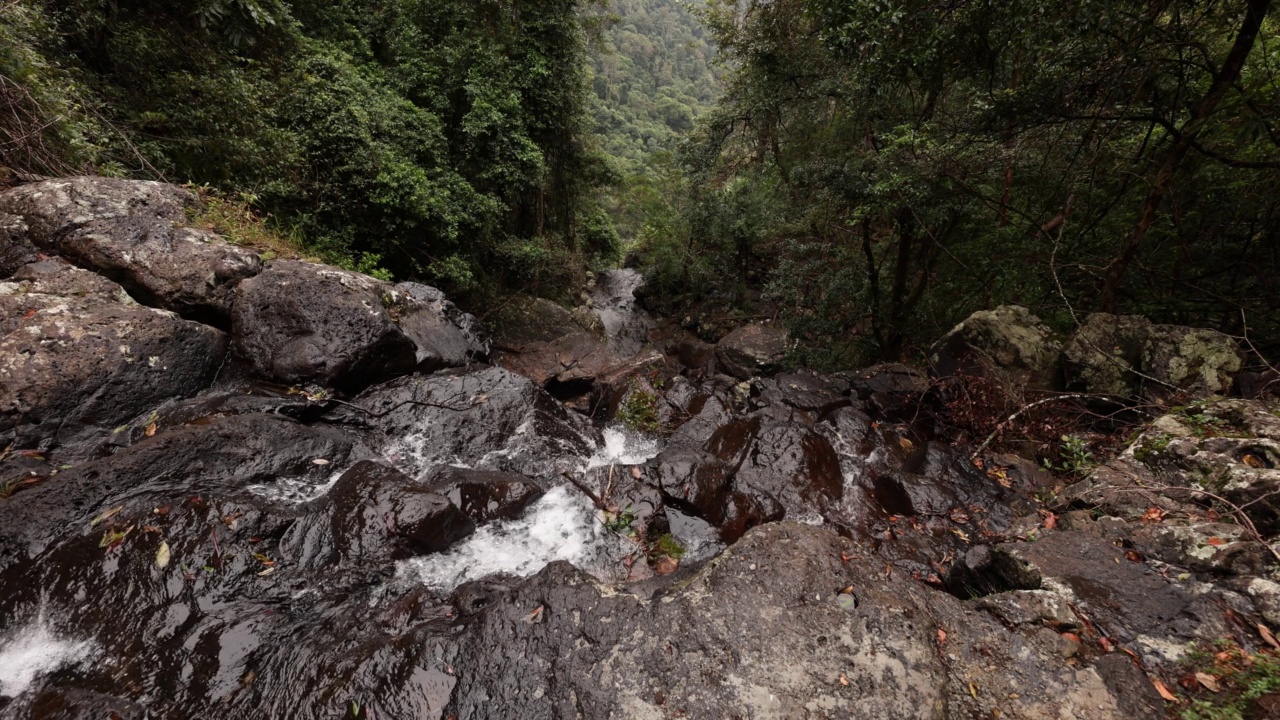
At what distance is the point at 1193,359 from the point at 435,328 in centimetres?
1051

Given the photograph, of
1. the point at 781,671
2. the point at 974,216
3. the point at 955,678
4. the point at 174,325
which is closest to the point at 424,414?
the point at 174,325

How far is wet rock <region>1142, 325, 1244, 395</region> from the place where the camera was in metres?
5.43

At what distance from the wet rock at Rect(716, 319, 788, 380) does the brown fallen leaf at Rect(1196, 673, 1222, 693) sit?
9906 mm

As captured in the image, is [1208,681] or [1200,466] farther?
[1200,466]

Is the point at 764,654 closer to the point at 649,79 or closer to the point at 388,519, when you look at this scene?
the point at 388,519

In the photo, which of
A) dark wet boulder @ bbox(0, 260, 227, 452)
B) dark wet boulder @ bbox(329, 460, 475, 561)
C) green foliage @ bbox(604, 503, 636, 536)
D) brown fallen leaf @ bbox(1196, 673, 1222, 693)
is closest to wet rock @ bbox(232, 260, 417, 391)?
dark wet boulder @ bbox(0, 260, 227, 452)

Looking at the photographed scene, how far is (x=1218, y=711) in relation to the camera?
2100 mm

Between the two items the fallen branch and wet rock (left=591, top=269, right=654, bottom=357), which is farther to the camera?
wet rock (left=591, top=269, right=654, bottom=357)

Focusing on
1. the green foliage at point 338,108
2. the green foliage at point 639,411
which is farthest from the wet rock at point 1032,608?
the green foliage at point 338,108

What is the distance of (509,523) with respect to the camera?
192 inches

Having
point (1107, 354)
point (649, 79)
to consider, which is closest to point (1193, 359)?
point (1107, 354)

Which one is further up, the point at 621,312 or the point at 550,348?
the point at 550,348

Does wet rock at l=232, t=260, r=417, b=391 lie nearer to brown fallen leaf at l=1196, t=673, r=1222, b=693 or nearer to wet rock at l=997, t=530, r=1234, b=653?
wet rock at l=997, t=530, r=1234, b=653

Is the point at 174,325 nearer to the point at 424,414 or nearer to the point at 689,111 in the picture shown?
the point at 424,414
